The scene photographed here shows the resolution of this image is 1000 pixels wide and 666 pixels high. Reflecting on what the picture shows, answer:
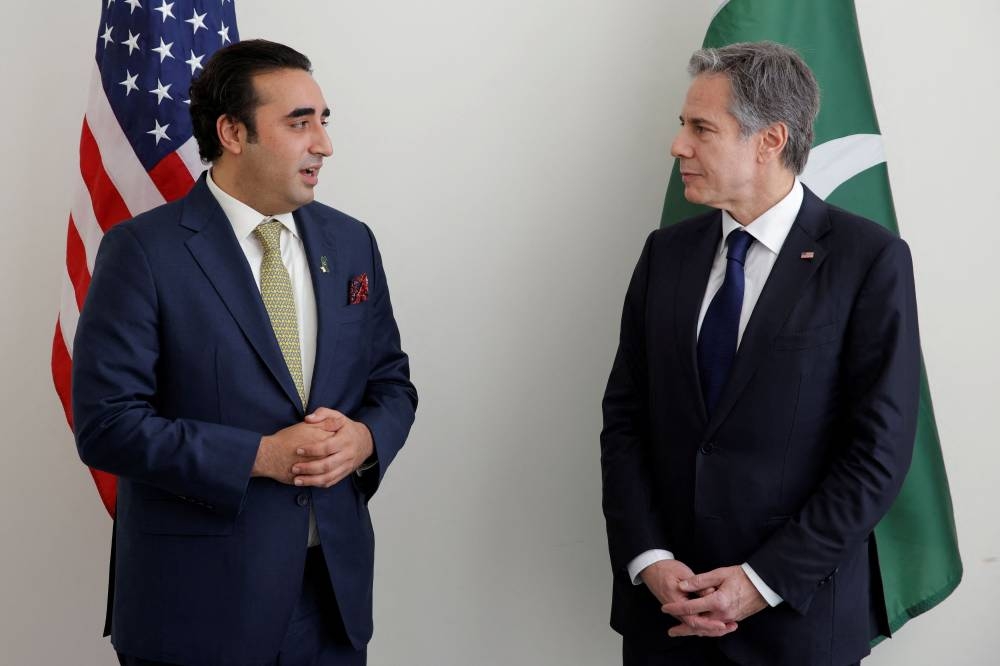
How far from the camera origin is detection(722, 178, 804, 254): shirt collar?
6.76 ft

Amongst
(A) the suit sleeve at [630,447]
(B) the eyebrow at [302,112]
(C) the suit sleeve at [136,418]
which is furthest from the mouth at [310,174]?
(A) the suit sleeve at [630,447]

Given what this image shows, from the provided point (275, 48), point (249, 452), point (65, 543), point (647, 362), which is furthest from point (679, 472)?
point (65, 543)

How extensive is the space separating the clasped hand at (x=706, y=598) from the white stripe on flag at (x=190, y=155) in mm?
1480

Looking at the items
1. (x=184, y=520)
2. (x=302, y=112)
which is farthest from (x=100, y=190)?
(x=184, y=520)

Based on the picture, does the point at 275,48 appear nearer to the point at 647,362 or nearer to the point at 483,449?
the point at 647,362

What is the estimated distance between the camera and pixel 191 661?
6.39 feet

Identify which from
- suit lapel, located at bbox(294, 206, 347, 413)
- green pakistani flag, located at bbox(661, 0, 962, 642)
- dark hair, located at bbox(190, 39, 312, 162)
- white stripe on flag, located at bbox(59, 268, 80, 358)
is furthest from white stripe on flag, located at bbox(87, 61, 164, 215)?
green pakistani flag, located at bbox(661, 0, 962, 642)

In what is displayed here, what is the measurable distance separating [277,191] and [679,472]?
3.22 feet

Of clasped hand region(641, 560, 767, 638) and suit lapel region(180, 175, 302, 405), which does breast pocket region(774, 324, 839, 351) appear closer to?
clasped hand region(641, 560, 767, 638)

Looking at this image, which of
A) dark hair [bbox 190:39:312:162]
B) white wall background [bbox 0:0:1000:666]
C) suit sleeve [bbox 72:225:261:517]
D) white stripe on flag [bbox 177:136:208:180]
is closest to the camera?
suit sleeve [bbox 72:225:261:517]

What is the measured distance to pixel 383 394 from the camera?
2225mm

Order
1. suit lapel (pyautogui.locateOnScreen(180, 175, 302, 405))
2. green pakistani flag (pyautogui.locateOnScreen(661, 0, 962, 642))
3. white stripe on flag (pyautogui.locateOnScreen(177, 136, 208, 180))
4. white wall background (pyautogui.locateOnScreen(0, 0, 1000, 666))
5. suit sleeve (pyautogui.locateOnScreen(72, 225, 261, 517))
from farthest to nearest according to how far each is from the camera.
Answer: white wall background (pyautogui.locateOnScreen(0, 0, 1000, 666)) < white stripe on flag (pyautogui.locateOnScreen(177, 136, 208, 180)) < green pakistani flag (pyautogui.locateOnScreen(661, 0, 962, 642)) < suit lapel (pyautogui.locateOnScreen(180, 175, 302, 405)) < suit sleeve (pyautogui.locateOnScreen(72, 225, 261, 517))

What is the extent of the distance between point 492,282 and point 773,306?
1143 millimetres

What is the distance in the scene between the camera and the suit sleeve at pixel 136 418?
186cm
